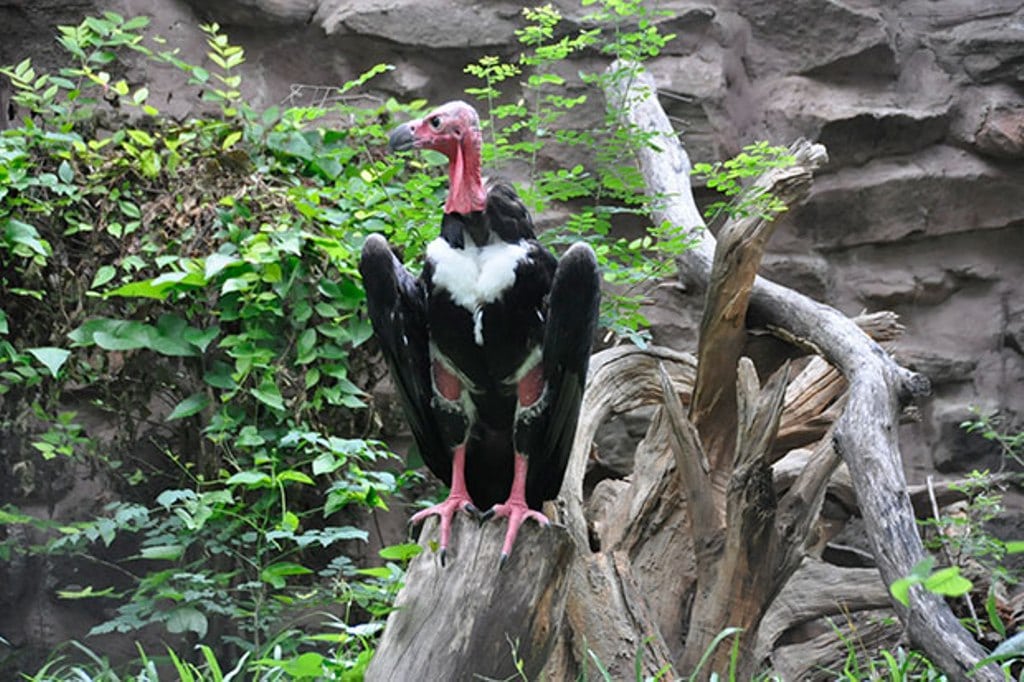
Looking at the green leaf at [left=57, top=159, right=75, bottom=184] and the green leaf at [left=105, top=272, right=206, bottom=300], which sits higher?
the green leaf at [left=57, top=159, right=75, bottom=184]

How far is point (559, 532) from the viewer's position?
2201 mm

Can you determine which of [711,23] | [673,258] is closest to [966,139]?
[711,23]

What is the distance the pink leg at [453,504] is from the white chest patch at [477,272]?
305 mm

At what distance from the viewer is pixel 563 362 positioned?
2221 millimetres

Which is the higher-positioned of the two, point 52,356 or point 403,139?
point 403,139

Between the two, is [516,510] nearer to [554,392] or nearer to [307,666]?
[554,392]

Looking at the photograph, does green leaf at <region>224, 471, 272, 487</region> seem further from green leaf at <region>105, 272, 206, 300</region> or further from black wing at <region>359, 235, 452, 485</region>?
black wing at <region>359, 235, 452, 485</region>

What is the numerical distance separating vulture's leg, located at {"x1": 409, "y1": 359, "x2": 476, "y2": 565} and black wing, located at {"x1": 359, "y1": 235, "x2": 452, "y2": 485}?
0.05 metres

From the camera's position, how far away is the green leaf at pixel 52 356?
9.86ft

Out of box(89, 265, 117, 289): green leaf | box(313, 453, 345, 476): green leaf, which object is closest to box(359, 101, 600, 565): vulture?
box(313, 453, 345, 476): green leaf

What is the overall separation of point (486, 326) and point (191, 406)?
4.28ft

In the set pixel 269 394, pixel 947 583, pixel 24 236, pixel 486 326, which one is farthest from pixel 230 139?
pixel 947 583

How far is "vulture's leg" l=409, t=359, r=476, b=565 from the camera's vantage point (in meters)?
2.29

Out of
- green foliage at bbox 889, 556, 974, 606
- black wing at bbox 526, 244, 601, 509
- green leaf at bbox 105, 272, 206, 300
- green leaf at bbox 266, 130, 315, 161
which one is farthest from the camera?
green leaf at bbox 266, 130, 315, 161
